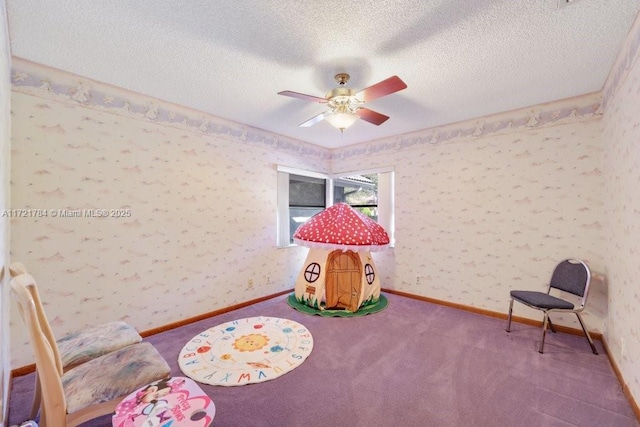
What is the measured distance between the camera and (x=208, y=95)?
2.70m

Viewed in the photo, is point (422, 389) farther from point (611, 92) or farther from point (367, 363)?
point (611, 92)

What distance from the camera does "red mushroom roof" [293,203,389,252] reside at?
3.26 metres

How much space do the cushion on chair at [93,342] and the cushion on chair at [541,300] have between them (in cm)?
327

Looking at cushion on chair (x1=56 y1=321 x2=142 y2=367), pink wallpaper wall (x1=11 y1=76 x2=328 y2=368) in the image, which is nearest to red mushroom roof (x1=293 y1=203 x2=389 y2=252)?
pink wallpaper wall (x1=11 y1=76 x2=328 y2=368)

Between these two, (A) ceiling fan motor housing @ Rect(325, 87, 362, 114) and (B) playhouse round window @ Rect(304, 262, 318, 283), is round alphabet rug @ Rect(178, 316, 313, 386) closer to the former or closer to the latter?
(B) playhouse round window @ Rect(304, 262, 318, 283)

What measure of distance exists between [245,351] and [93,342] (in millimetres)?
1143

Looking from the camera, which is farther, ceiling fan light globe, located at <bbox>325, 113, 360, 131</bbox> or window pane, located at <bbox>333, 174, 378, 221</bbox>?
window pane, located at <bbox>333, 174, 378, 221</bbox>

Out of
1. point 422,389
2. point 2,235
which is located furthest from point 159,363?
point 422,389

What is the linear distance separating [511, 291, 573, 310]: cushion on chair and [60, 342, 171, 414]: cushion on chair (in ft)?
9.80

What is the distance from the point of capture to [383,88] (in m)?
1.89

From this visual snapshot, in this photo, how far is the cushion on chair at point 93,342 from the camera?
1.59 metres

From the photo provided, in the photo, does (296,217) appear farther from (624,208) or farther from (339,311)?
(624,208)

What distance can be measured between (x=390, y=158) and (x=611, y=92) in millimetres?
2347

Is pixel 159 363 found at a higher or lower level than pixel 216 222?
lower
